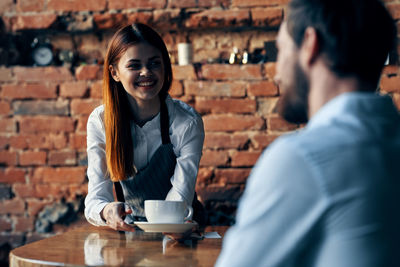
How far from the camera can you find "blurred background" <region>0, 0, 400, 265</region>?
2.59 m

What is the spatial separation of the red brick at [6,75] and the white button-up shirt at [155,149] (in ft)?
3.46

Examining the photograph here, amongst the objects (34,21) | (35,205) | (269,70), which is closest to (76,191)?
(35,205)

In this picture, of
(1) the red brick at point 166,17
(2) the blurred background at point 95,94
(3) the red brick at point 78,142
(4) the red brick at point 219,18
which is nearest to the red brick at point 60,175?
(2) the blurred background at point 95,94

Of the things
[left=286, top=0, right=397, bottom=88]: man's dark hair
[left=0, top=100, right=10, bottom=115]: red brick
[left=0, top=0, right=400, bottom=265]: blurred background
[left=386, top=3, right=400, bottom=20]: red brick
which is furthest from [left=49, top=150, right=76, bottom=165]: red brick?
[left=286, top=0, right=397, bottom=88]: man's dark hair

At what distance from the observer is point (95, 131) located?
72.0 inches

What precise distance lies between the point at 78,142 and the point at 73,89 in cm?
27

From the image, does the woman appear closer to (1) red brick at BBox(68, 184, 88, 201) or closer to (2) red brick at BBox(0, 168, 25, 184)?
(1) red brick at BBox(68, 184, 88, 201)

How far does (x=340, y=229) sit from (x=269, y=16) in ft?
7.10

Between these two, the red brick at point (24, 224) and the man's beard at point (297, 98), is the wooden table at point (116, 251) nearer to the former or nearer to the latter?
the man's beard at point (297, 98)

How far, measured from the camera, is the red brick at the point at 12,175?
107 inches

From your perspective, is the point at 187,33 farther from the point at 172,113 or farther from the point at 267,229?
the point at 267,229

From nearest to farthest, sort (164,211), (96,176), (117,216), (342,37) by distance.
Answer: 1. (342,37)
2. (164,211)
3. (117,216)
4. (96,176)

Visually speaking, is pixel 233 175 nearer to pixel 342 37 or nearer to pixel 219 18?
pixel 219 18

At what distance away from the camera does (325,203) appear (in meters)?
0.57
